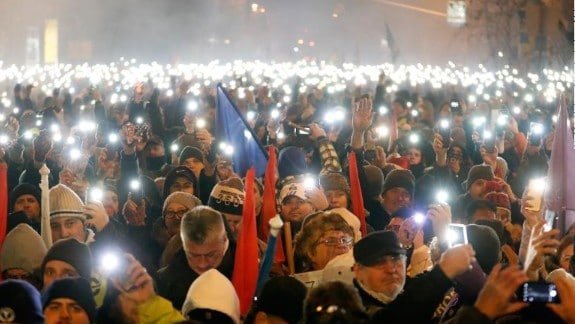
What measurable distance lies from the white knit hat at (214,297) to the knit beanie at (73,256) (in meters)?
0.77

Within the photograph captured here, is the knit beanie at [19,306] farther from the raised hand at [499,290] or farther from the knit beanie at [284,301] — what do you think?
the raised hand at [499,290]

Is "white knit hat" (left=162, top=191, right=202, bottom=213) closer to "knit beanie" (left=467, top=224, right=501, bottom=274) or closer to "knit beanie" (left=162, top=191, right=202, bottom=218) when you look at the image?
"knit beanie" (left=162, top=191, right=202, bottom=218)

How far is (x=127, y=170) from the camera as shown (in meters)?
10.9

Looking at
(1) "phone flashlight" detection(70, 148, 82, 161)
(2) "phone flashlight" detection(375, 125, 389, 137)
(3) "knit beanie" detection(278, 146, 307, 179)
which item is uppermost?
(2) "phone flashlight" detection(375, 125, 389, 137)

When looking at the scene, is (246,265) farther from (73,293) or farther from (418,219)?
(73,293)

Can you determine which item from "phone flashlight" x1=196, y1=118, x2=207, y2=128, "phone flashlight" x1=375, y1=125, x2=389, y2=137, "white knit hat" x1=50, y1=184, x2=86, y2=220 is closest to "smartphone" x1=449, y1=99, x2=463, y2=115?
"phone flashlight" x1=375, y1=125, x2=389, y2=137

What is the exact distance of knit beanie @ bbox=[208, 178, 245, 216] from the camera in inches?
313

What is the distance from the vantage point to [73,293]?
536 cm

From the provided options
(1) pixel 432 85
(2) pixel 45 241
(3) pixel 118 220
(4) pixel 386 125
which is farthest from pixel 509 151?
(1) pixel 432 85

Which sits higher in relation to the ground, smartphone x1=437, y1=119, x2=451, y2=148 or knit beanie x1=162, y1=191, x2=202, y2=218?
smartphone x1=437, y1=119, x2=451, y2=148

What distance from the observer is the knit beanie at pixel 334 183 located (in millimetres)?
8844

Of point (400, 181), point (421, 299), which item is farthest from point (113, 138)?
point (421, 299)

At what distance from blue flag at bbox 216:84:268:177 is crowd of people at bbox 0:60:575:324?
0.11 meters

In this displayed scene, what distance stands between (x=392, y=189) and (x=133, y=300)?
155 inches
